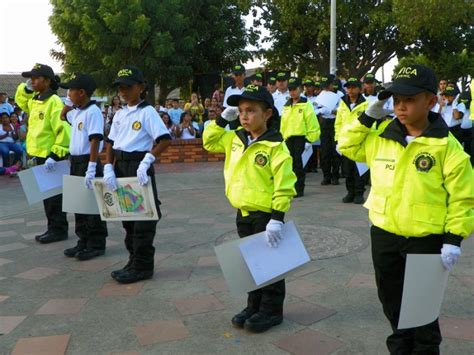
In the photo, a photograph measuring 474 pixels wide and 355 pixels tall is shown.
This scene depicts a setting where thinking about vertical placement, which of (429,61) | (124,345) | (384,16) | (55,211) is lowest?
(124,345)

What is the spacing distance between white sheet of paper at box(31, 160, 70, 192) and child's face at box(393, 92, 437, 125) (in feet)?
13.3

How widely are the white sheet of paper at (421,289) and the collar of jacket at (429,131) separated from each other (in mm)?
608

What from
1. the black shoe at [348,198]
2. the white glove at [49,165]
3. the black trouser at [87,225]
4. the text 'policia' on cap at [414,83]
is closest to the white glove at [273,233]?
the text 'policia' on cap at [414,83]

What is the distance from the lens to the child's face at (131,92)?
4426mm

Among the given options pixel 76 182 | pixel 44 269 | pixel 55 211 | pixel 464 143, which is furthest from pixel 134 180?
pixel 464 143

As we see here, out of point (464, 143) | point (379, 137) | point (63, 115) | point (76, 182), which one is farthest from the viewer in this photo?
point (464, 143)

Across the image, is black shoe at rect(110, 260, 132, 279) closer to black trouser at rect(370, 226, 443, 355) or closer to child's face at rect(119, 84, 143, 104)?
child's face at rect(119, 84, 143, 104)

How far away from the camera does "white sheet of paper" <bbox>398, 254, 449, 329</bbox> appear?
8.44ft

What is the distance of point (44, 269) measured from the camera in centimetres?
498

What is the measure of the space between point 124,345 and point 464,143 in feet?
29.1

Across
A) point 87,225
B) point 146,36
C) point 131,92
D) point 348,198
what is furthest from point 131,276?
point 146,36

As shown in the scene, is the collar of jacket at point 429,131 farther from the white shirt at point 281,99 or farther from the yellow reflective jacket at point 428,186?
the white shirt at point 281,99

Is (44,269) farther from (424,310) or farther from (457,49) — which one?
(457,49)

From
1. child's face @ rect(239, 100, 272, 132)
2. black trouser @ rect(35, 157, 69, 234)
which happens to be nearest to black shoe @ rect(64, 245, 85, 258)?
black trouser @ rect(35, 157, 69, 234)
